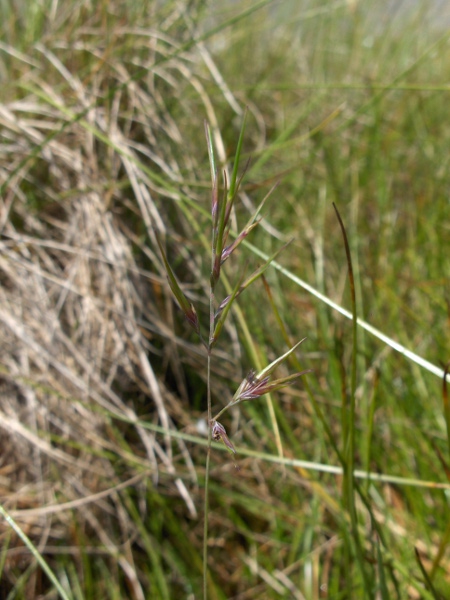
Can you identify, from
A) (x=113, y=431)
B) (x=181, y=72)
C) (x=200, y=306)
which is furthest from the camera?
(x=181, y=72)

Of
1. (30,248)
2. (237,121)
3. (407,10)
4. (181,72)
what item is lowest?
(30,248)

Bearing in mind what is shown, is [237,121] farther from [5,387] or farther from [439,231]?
[5,387]

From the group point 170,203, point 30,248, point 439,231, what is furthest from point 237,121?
point 30,248

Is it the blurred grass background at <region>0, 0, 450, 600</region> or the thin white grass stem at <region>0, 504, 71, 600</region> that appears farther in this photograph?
the blurred grass background at <region>0, 0, 450, 600</region>

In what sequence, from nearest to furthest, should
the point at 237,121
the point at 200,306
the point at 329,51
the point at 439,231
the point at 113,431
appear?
the point at 113,431 → the point at 200,306 → the point at 439,231 → the point at 237,121 → the point at 329,51

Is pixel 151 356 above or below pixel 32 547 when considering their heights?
below

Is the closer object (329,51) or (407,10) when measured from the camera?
(329,51)

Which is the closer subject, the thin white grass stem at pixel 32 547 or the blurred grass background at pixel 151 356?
the thin white grass stem at pixel 32 547

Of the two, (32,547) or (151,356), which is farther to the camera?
(151,356)
